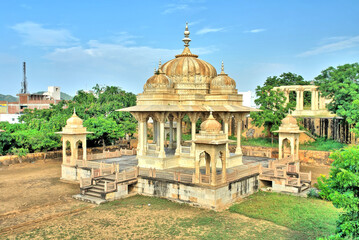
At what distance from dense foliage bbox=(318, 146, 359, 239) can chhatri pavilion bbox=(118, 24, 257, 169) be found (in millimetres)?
11555

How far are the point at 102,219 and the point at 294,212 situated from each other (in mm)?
8726

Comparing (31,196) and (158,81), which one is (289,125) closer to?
(158,81)

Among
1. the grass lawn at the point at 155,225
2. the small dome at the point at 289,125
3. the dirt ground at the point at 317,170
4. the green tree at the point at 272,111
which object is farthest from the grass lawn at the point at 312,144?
the grass lawn at the point at 155,225

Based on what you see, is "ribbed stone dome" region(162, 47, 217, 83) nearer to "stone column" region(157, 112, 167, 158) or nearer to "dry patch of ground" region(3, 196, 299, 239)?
"stone column" region(157, 112, 167, 158)

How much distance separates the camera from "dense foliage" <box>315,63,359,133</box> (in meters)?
27.4

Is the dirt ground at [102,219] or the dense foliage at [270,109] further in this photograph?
the dense foliage at [270,109]

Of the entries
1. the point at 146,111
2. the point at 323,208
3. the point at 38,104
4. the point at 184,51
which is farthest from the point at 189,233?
the point at 38,104

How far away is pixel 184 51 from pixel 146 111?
5884 millimetres

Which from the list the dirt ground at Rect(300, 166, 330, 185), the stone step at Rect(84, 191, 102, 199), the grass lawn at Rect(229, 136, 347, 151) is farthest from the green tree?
the stone step at Rect(84, 191, 102, 199)

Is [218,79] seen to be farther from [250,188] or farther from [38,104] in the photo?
[38,104]

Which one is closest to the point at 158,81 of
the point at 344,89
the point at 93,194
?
the point at 93,194

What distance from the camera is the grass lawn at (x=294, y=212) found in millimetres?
13172

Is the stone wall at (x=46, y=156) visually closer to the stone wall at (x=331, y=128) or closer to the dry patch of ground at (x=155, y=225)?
the dry patch of ground at (x=155, y=225)

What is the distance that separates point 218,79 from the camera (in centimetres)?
2219
